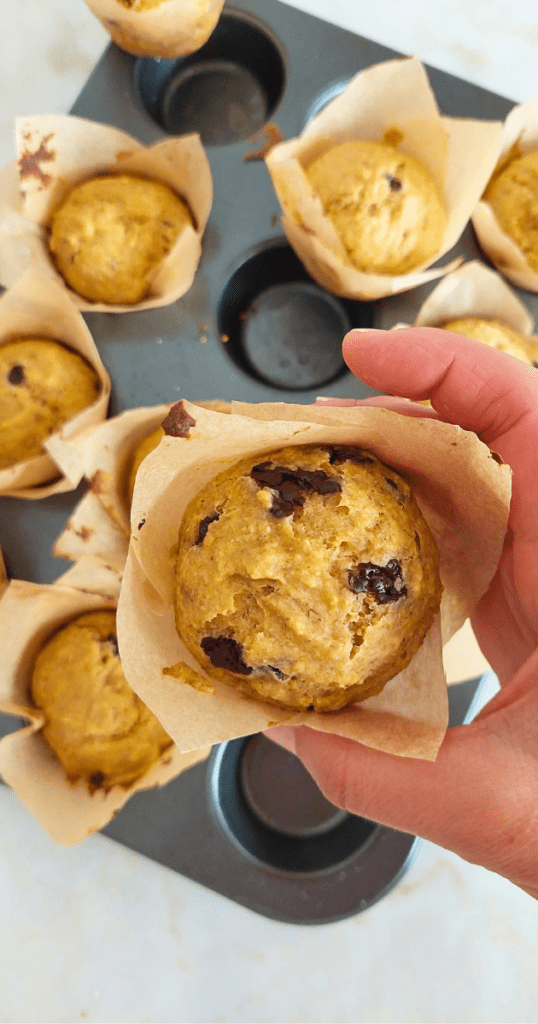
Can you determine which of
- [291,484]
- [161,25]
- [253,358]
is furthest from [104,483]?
[161,25]

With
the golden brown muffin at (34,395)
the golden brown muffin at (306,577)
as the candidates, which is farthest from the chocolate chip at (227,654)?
the golden brown muffin at (34,395)

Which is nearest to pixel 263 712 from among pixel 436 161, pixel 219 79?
→ pixel 436 161

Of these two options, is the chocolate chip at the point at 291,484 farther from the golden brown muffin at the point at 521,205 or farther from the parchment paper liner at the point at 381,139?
the golden brown muffin at the point at 521,205

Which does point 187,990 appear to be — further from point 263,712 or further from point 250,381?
point 250,381

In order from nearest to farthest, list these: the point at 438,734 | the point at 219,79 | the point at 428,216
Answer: the point at 438,734
the point at 428,216
the point at 219,79

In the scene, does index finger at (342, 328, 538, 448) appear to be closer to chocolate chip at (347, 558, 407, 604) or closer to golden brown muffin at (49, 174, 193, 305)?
chocolate chip at (347, 558, 407, 604)

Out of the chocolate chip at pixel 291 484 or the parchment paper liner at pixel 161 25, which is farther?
the parchment paper liner at pixel 161 25
